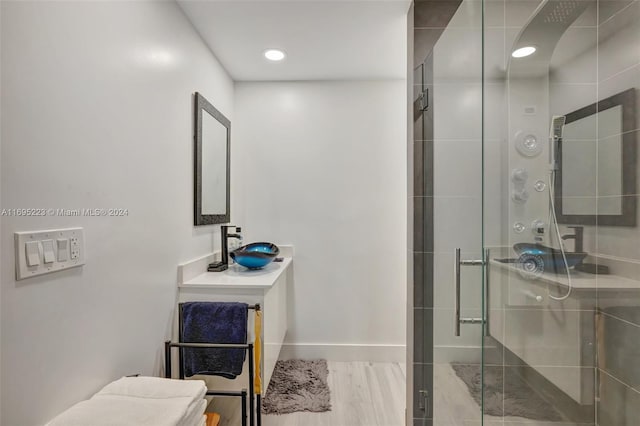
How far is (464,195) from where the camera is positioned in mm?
1462

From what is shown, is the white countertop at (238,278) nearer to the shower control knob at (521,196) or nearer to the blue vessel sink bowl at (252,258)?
the blue vessel sink bowl at (252,258)

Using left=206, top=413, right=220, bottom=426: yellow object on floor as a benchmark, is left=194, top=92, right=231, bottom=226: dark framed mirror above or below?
above

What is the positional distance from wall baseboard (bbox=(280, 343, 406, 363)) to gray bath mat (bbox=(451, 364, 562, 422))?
153cm

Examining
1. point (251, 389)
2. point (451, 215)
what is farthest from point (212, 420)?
point (451, 215)

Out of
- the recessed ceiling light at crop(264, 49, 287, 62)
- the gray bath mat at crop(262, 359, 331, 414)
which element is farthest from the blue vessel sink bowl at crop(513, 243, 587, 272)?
the recessed ceiling light at crop(264, 49, 287, 62)

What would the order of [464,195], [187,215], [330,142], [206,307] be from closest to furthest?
[464,195] → [206,307] → [187,215] → [330,142]

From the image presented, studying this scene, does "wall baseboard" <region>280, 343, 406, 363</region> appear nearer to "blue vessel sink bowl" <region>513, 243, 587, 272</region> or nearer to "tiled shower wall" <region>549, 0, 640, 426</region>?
"tiled shower wall" <region>549, 0, 640, 426</region>

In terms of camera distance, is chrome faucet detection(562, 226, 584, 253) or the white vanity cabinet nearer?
chrome faucet detection(562, 226, 584, 253)

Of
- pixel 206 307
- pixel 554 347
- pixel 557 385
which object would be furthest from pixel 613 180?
pixel 206 307

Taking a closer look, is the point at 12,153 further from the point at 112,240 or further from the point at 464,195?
the point at 464,195

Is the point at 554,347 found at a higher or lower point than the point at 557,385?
higher

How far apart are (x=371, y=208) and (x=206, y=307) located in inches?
63.2

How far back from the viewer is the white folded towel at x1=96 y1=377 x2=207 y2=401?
3.72ft

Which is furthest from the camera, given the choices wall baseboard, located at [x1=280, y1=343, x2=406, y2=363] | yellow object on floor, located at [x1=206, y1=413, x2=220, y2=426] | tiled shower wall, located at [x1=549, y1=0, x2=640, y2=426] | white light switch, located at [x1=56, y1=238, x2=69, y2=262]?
wall baseboard, located at [x1=280, y1=343, x2=406, y2=363]
